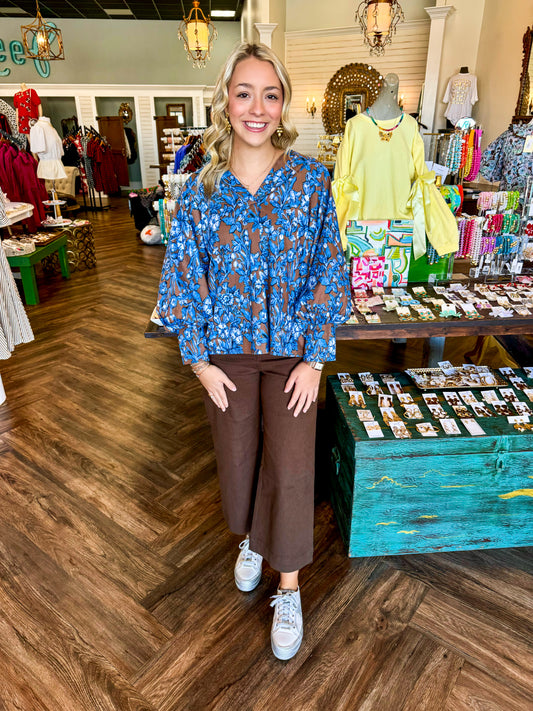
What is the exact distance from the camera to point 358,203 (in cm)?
255

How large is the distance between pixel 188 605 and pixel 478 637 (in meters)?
0.96

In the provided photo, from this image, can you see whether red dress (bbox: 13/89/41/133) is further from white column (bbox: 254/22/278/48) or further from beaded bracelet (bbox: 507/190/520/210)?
beaded bracelet (bbox: 507/190/520/210)

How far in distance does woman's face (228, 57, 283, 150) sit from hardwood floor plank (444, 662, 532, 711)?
1.60 meters

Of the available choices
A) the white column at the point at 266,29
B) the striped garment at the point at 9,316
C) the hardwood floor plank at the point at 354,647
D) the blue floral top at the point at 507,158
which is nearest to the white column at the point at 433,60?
the white column at the point at 266,29

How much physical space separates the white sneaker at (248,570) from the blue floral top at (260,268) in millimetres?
841

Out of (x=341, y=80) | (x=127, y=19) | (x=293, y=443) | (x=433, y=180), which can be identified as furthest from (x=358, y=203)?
(x=127, y=19)

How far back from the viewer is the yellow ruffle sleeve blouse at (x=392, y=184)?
2.24 m

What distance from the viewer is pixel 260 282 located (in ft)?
4.24

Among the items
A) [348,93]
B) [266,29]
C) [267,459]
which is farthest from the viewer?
[348,93]

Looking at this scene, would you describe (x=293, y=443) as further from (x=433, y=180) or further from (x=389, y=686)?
(x=433, y=180)

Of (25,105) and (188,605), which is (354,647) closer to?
(188,605)

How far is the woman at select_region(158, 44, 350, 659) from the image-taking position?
1.24 m

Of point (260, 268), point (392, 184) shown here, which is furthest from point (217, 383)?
point (392, 184)

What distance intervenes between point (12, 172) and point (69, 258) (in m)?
1.38
